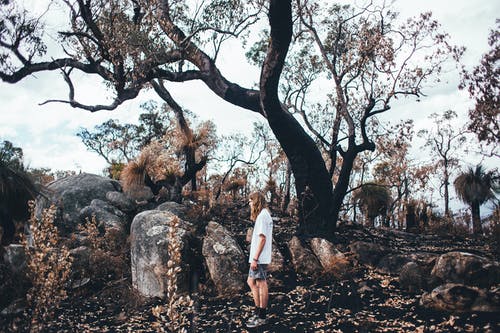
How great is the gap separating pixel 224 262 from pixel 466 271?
4256 mm

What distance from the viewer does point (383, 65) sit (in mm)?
10953

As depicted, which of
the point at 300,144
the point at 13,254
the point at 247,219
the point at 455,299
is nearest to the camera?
the point at 455,299

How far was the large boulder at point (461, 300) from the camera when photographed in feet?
19.6

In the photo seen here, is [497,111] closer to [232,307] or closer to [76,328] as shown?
[232,307]

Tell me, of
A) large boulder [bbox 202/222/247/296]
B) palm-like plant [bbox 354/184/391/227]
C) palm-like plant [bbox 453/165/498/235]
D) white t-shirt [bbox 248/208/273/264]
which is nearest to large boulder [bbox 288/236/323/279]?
large boulder [bbox 202/222/247/296]

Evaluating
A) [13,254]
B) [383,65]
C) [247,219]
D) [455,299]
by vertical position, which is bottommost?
[455,299]

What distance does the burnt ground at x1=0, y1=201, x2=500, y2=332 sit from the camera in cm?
580

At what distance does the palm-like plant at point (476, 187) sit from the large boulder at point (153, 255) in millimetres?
12836

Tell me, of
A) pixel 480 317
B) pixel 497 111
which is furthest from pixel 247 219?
pixel 497 111

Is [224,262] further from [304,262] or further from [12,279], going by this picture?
[12,279]

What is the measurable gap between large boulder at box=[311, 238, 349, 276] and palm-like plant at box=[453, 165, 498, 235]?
10030mm

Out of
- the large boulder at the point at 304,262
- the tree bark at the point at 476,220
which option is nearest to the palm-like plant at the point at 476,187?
the tree bark at the point at 476,220

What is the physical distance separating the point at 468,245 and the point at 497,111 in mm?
6651

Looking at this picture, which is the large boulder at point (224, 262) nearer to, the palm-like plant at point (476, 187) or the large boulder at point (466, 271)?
the large boulder at point (466, 271)
